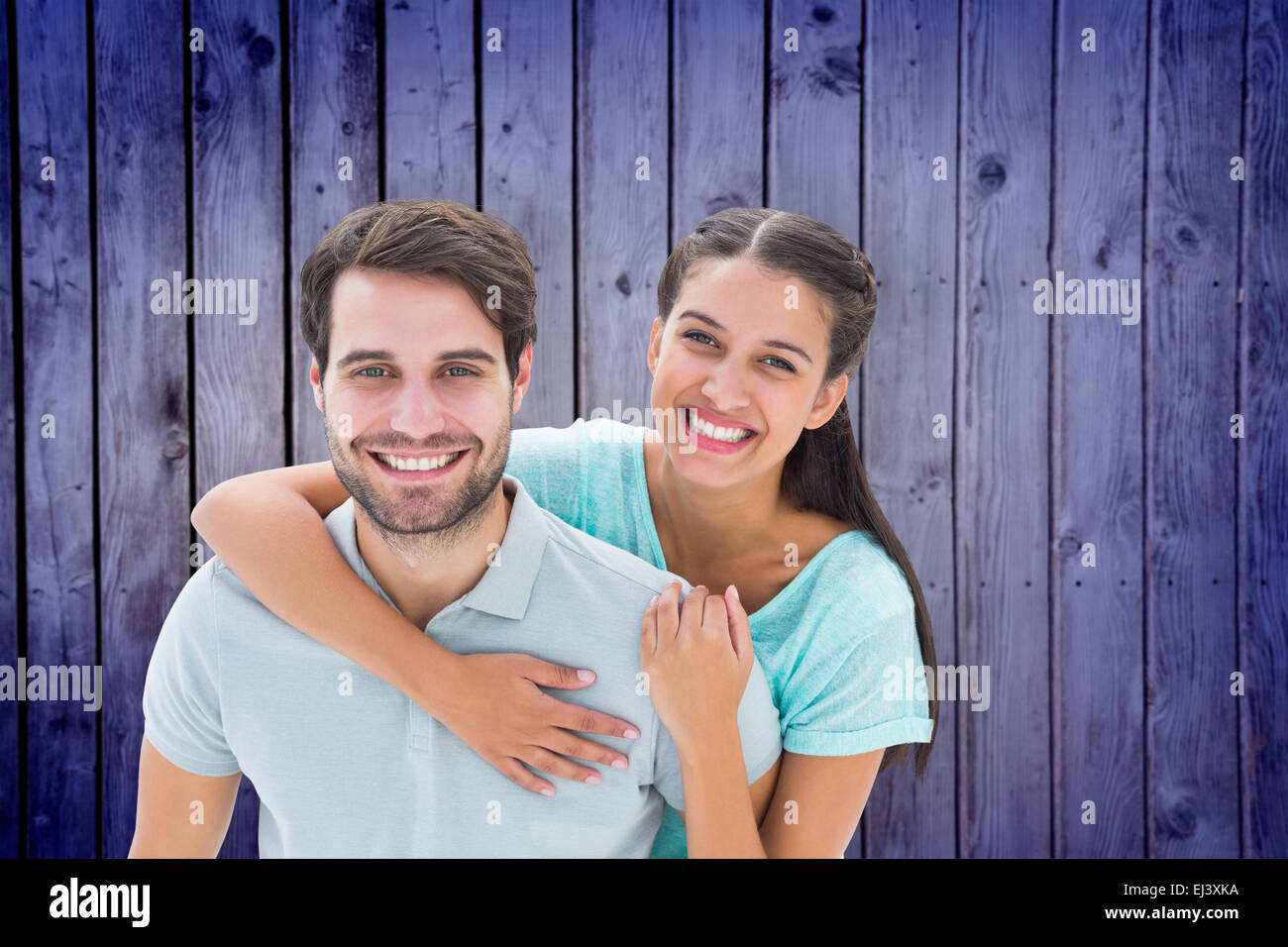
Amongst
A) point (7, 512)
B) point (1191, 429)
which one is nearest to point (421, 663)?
point (7, 512)

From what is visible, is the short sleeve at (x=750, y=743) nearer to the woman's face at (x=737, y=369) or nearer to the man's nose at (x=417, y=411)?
the woman's face at (x=737, y=369)

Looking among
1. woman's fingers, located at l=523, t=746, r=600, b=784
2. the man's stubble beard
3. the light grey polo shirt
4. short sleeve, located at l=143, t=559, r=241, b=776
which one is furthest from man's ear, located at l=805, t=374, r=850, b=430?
short sleeve, located at l=143, t=559, r=241, b=776

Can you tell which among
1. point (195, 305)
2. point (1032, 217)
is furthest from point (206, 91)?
point (1032, 217)

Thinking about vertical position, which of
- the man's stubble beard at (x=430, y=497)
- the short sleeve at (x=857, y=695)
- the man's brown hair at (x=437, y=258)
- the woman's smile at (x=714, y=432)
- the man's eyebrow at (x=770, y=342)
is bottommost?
the short sleeve at (x=857, y=695)

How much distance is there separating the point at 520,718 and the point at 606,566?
8.0 inches

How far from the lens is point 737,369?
3.46 ft

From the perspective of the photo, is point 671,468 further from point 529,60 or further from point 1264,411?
point 1264,411

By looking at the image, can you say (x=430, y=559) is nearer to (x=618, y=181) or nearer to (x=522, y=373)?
(x=522, y=373)

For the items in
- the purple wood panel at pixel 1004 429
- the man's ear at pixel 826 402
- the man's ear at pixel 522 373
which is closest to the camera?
the man's ear at pixel 522 373

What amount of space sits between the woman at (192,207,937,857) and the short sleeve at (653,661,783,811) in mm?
45

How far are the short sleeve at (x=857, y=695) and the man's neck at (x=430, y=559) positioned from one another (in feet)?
1.41

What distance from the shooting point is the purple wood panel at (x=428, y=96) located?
1298 mm

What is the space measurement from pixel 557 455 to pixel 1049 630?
33.8 inches

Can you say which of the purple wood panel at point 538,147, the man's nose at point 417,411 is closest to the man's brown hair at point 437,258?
the man's nose at point 417,411
